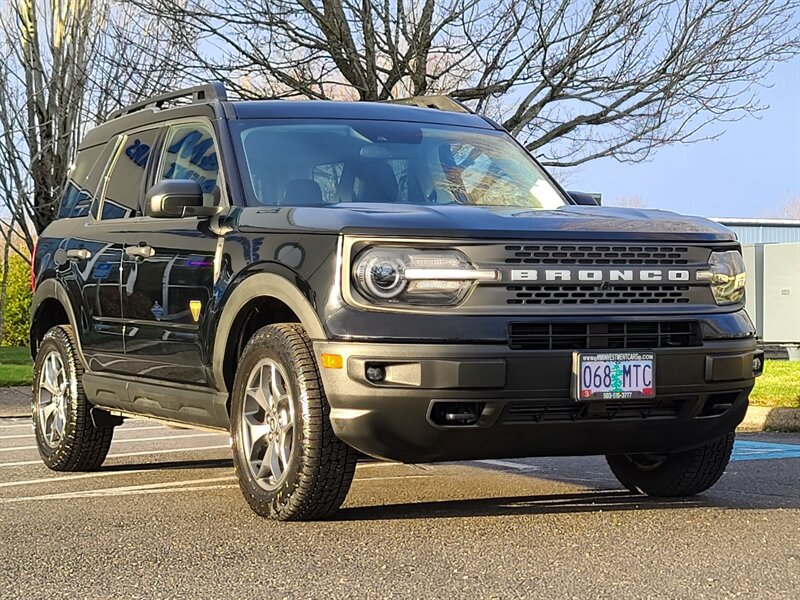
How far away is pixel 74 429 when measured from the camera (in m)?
7.70

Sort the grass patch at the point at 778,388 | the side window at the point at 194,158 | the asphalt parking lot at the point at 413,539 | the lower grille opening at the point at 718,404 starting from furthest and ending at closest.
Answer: the grass patch at the point at 778,388 → the side window at the point at 194,158 → the lower grille opening at the point at 718,404 → the asphalt parking lot at the point at 413,539

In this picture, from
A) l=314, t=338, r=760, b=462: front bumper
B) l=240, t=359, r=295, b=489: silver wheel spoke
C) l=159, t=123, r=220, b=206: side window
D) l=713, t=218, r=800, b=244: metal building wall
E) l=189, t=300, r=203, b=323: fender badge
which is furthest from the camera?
l=713, t=218, r=800, b=244: metal building wall

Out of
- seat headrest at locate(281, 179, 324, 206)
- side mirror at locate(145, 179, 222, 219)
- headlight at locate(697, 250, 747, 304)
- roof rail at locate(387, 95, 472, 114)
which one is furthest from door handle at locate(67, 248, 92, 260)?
headlight at locate(697, 250, 747, 304)

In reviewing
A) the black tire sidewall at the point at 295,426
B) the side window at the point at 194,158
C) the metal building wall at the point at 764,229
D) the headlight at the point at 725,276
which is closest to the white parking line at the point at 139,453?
the side window at the point at 194,158

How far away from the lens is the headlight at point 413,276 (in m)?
5.27

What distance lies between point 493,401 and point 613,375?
517 mm

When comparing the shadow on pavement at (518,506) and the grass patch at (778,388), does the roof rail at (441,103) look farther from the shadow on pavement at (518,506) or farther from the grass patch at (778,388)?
the grass patch at (778,388)

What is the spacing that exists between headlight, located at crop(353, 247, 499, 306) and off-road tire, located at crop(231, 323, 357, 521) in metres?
0.42

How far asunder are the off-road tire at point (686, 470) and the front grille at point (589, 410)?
571 millimetres

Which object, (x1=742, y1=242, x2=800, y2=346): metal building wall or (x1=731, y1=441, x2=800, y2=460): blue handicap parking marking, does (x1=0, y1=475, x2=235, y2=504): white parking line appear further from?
(x1=742, y1=242, x2=800, y2=346): metal building wall

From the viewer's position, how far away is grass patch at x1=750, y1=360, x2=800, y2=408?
452 inches

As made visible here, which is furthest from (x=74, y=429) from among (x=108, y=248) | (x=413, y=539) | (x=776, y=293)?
(x=776, y=293)

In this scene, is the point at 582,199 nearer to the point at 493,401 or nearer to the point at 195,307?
→ the point at 195,307

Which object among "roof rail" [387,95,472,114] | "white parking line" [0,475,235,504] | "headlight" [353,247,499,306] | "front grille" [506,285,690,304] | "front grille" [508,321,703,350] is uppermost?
"roof rail" [387,95,472,114]
